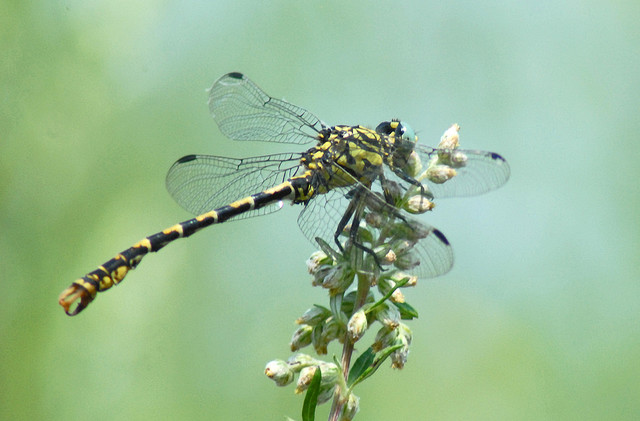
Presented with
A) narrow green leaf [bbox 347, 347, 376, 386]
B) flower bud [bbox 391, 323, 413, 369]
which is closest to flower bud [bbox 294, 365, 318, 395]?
narrow green leaf [bbox 347, 347, 376, 386]

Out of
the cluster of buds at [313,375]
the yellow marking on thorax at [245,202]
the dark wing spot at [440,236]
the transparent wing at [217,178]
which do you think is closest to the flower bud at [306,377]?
the cluster of buds at [313,375]

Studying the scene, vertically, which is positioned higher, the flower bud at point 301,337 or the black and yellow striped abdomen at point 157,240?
the black and yellow striped abdomen at point 157,240

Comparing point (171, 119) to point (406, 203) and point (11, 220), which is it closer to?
point (11, 220)

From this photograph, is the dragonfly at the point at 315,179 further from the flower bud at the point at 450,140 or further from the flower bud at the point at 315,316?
the flower bud at the point at 315,316

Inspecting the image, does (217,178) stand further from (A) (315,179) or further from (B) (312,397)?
(B) (312,397)

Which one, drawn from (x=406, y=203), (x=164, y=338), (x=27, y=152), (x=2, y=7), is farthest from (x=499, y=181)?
(x=2, y=7)

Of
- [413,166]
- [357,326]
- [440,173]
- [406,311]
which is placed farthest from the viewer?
[413,166]

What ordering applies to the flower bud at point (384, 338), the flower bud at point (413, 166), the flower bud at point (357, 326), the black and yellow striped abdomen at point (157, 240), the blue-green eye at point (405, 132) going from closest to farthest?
1. the flower bud at point (357, 326)
2. the flower bud at point (384, 338)
3. the black and yellow striped abdomen at point (157, 240)
4. the flower bud at point (413, 166)
5. the blue-green eye at point (405, 132)

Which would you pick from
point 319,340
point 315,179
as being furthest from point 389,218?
point 315,179
